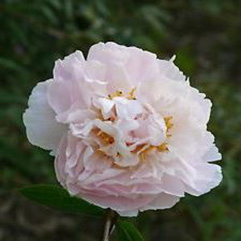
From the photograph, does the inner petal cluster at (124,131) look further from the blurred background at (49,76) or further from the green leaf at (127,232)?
the blurred background at (49,76)

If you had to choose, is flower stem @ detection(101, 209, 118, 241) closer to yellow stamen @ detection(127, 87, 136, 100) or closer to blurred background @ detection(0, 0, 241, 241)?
yellow stamen @ detection(127, 87, 136, 100)

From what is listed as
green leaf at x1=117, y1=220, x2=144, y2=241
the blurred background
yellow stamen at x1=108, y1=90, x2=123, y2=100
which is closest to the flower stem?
green leaf at x1=117, y1=220, x2=144, y2=241

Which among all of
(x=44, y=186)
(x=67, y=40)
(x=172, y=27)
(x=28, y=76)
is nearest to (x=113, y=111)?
(x=44, y=186)

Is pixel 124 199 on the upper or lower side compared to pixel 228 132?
lower

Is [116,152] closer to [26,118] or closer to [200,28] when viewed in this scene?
[26,118]

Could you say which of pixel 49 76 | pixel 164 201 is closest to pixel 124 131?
pixel 164 201

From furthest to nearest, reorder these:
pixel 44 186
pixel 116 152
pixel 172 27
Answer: pixel 172 27
pixel 44 186
pixel 116 152

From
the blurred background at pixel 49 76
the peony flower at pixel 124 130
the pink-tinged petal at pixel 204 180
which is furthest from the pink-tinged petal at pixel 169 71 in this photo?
the blurred background at pixel 49 76
